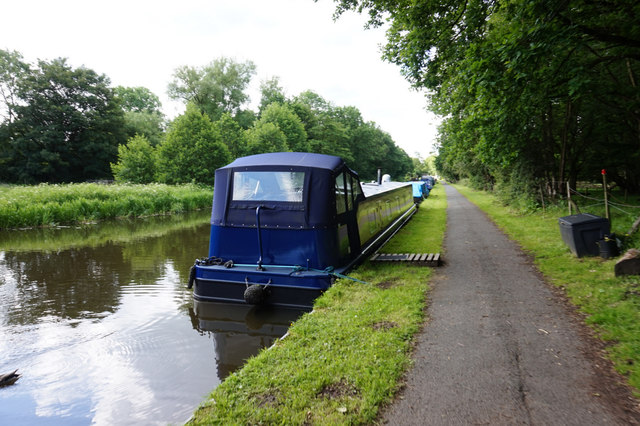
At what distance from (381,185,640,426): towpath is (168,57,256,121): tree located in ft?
167

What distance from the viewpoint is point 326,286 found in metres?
6.30

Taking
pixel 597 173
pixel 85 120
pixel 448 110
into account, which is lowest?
pixel 597 173

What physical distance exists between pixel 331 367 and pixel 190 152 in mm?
35787

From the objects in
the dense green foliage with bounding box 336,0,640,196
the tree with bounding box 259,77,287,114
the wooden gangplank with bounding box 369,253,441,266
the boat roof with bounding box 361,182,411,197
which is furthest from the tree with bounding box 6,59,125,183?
the wooden gangplank with bounding box 369,253,441,266

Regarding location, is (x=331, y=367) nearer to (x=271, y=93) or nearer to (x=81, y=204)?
(x=81, y=204)

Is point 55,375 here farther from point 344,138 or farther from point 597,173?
point 344,138

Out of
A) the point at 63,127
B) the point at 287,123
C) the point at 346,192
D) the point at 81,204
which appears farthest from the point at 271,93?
the point at 346,192

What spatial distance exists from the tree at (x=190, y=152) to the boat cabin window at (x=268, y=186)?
30015 mm

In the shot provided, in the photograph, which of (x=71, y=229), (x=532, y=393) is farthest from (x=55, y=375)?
(x=71, y=229)

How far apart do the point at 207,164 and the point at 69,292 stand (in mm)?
30464

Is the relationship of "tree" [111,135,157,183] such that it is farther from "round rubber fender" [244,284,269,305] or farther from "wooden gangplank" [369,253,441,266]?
"round rubber fender" [244,284,269,305]

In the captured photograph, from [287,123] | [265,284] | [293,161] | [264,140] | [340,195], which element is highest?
[287,123]

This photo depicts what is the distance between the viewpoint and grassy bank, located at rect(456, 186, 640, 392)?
3.78 metres

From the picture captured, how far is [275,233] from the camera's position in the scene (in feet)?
21.9
